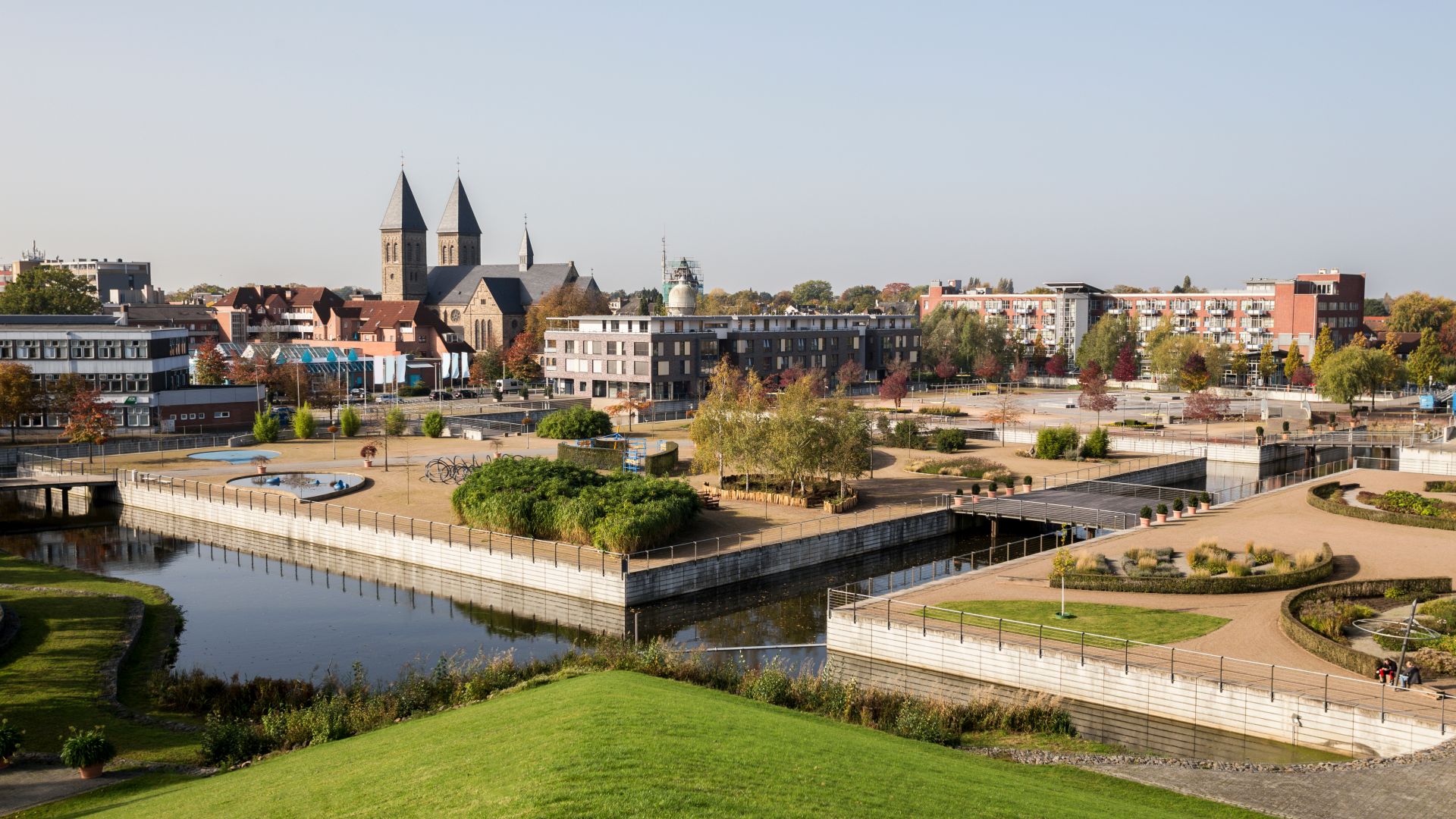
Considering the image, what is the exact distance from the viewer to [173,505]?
4781 centimetres

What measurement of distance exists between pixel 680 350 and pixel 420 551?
51887mm

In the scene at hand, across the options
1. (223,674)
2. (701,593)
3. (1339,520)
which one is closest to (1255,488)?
(1339,520)

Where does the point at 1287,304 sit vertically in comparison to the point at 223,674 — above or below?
above

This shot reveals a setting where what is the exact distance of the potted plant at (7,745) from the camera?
1956cm

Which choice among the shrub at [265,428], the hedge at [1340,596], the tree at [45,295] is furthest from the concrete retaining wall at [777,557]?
the tree at [45,295]

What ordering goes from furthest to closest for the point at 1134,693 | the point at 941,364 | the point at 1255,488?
1. the point at 941,364
2. the point at 1255,488
3. the point at 1134,693

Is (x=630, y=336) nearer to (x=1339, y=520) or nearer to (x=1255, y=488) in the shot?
(x=1255, y=488)

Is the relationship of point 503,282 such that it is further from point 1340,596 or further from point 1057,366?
point 1340,596

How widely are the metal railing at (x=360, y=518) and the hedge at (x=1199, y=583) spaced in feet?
42.5

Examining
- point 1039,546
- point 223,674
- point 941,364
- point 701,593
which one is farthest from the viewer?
point 941,364

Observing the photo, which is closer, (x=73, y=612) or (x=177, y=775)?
(x=177, y=775)

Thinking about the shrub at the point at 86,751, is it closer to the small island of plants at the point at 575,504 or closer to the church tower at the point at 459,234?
the small island of plants at the point at 575,504

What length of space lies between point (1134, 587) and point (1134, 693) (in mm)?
7790

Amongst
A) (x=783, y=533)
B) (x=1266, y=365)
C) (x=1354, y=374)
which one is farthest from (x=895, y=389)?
(x=783, y=533)
